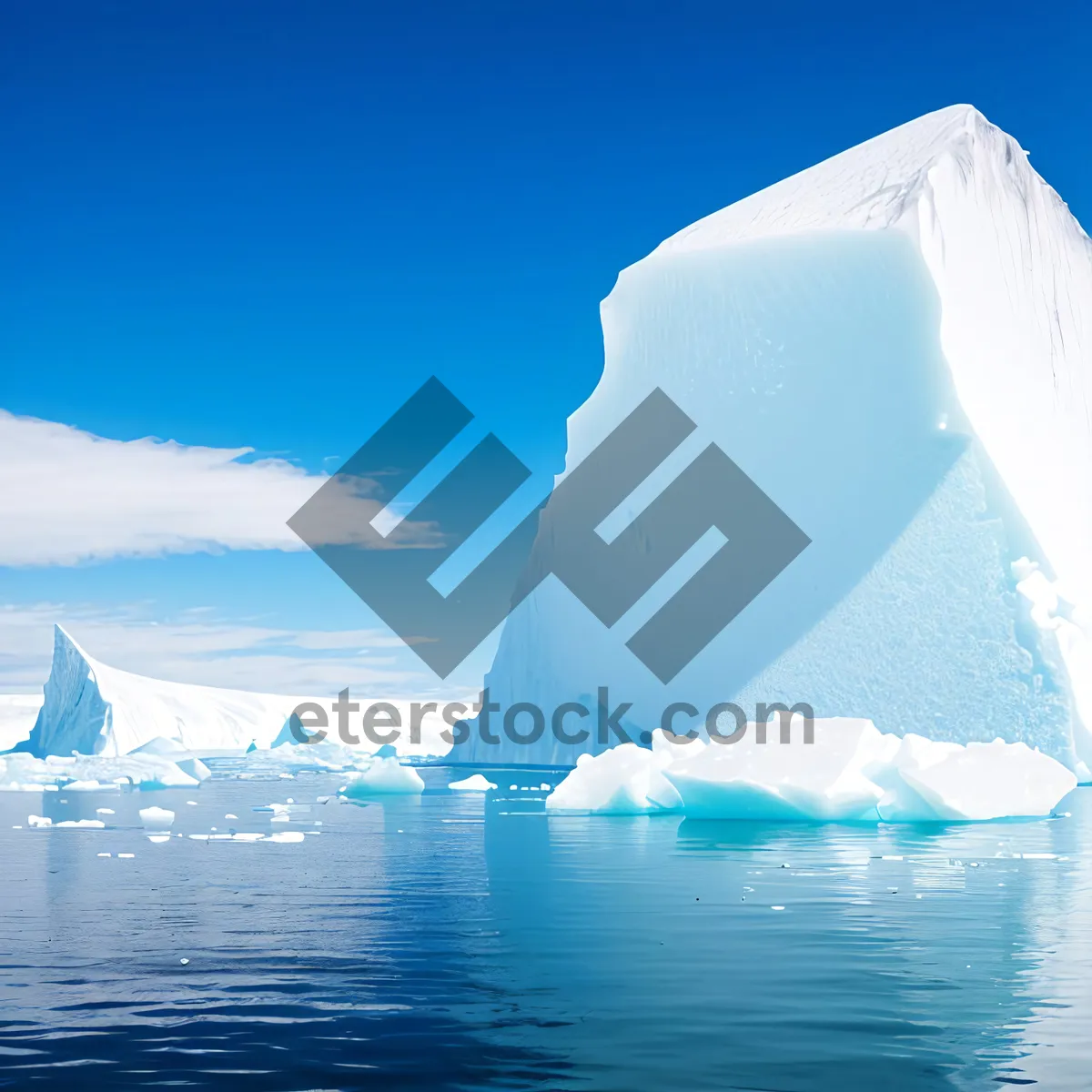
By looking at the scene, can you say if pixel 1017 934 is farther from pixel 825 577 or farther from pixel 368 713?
pixel 368 713

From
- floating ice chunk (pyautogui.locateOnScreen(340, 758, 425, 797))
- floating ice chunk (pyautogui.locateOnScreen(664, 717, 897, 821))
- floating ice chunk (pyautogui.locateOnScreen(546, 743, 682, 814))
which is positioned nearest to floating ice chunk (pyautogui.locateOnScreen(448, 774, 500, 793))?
floating ice chunk (pyautogui.locateOnScreen(340, 758, 425, 797))

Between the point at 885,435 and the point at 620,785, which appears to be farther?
the point at 885,435

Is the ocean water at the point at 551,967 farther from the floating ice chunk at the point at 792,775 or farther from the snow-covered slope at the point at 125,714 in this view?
the snow-covered slope at the point at 125,714

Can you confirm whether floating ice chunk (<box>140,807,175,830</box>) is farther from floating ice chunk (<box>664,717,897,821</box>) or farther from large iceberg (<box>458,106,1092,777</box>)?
large iceberg (<box>458,106,1092,777</box>)

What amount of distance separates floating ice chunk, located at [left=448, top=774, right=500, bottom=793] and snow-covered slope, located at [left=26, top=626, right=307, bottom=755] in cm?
1283

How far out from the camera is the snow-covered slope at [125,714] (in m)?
30.6

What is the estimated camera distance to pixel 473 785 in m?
18.6

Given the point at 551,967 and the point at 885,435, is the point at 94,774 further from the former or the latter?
the point at 551,967

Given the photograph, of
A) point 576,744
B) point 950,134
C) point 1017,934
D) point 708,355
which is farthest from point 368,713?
point 1017,934

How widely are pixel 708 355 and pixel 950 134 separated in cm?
548

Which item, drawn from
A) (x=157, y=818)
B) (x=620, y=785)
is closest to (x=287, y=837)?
(x=157, y=818)

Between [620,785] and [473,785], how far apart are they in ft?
17.7

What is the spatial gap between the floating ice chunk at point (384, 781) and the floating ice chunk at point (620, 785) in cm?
431

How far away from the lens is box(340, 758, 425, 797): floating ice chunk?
1784 cm
